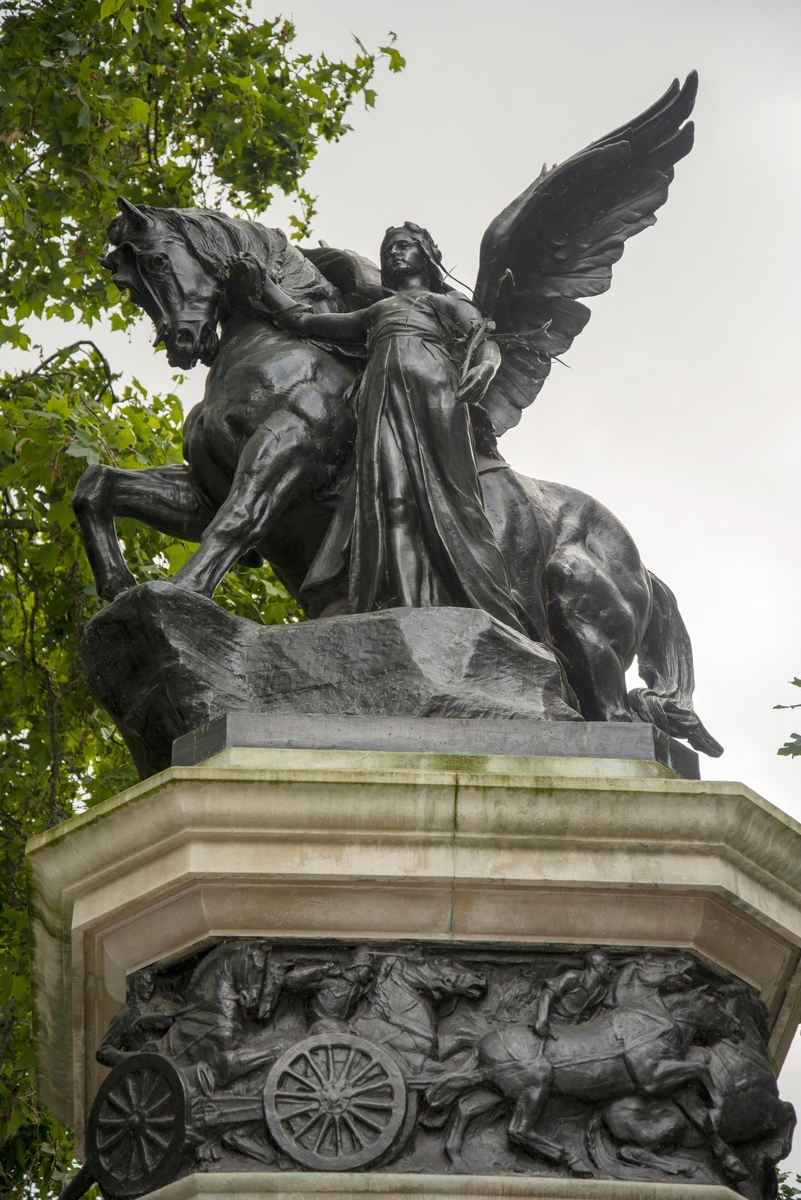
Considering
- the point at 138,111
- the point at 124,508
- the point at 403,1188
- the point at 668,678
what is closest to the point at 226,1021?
the point at 403,1188

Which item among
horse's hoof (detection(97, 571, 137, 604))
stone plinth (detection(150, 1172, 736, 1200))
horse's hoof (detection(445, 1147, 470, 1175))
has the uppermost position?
horse's hoof (detection(97, 571, 137, 604))

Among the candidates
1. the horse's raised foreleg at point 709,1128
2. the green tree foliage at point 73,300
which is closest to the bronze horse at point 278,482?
the horse's raised foreleg at point 709,1128

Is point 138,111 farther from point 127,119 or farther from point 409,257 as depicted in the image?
point 409,257

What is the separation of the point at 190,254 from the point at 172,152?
5.74 metres

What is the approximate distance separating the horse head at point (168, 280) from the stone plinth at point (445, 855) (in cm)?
201

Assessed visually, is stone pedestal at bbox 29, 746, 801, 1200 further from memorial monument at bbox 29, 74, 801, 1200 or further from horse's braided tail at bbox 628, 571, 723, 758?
horse's braided tail at bbox 628, 571, 723, 758

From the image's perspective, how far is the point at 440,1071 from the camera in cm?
404

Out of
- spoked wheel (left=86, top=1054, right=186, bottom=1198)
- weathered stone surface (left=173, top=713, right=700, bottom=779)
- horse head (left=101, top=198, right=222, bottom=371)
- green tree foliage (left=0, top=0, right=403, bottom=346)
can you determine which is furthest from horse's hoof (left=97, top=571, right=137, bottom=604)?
green tree foliage (left=0, top=0, right=403, bottom=346)

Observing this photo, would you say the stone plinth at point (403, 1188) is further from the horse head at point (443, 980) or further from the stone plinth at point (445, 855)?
the stone plinth at point (445, 855)

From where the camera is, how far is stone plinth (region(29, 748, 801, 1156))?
4.19 metres

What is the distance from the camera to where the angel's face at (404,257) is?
234 inches

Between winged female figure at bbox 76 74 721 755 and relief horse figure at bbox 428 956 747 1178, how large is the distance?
142 centimetres

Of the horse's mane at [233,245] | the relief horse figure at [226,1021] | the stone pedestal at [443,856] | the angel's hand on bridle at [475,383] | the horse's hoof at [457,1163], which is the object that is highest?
the horse's mane at [233,245]

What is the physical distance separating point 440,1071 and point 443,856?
0.50 m
